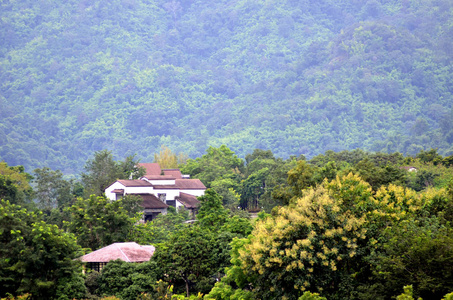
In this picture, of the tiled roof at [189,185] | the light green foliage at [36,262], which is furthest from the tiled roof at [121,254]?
the tiled roof at [189,185]

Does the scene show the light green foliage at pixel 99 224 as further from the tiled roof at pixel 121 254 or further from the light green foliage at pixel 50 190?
the light green foliage at pixel 50 190

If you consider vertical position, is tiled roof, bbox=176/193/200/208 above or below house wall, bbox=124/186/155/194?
below

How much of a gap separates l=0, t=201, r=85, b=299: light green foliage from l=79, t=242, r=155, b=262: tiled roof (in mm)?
4346

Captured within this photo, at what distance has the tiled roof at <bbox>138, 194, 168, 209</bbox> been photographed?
6334cm

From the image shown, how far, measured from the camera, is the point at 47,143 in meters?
195

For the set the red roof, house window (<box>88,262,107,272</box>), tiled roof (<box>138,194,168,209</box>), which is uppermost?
the red roof

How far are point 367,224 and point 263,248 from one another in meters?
4.24

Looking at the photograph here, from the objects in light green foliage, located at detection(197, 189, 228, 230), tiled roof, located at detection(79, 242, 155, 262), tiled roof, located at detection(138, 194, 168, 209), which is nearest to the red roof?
tiled roof, located at detection(138, 194, 168, 209)

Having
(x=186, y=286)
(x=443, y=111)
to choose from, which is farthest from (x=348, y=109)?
(x=186, y=286)

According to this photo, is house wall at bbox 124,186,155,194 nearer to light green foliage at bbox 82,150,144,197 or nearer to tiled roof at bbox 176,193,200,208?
light green foliage at bbox 82,150,144,197

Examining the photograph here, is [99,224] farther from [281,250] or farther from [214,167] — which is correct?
[214,167]

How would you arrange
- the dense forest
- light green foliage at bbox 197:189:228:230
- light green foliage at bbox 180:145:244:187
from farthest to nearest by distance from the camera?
1. light green foliage at bbox 180:145:244:187
2. light green foliage at bbox 197:189:228:230
3. the dense forest

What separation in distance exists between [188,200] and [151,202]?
6.15 m

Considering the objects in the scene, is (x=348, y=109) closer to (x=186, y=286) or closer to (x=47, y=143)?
(x=47, y=143)
